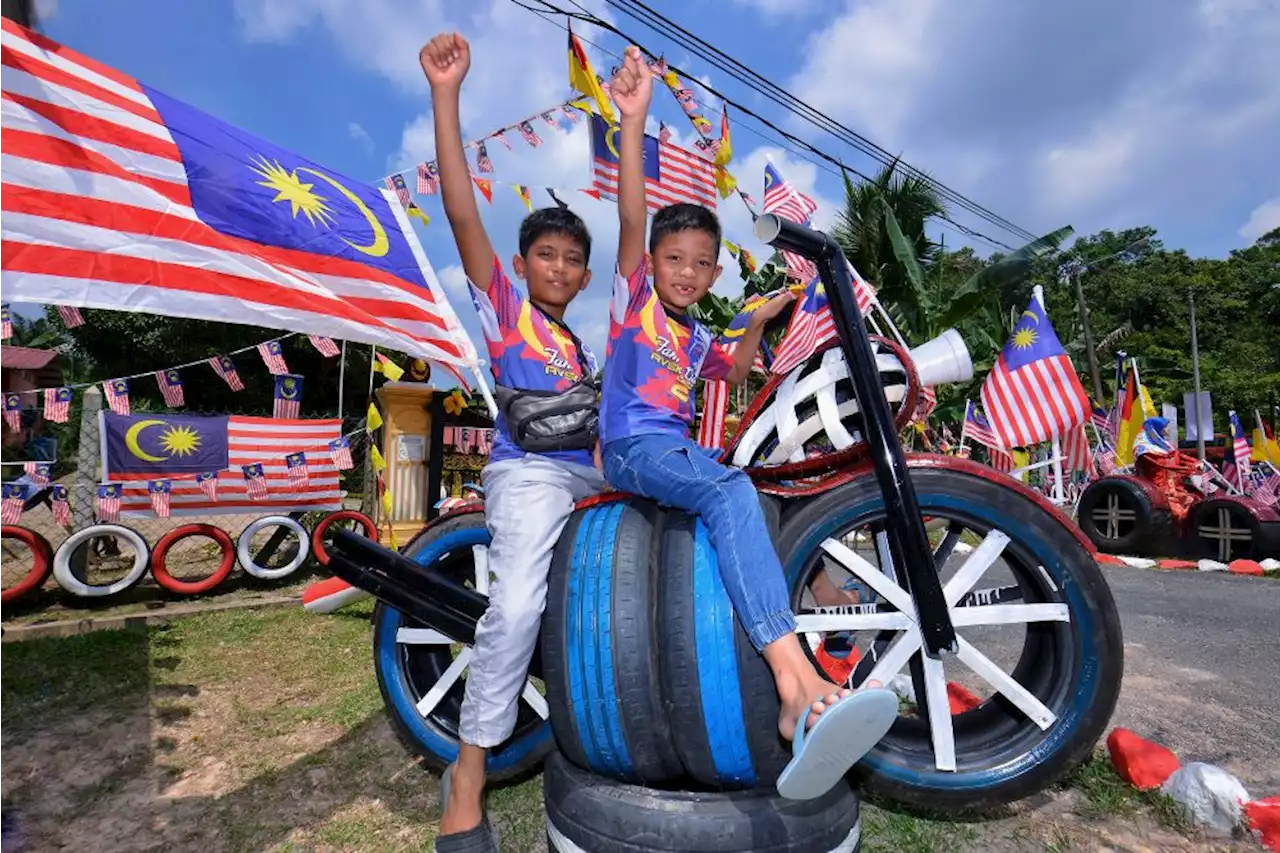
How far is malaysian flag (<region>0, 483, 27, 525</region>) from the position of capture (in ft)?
17.4

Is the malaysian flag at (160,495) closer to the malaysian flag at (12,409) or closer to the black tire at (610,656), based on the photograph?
the malaysian flag at (12,409)

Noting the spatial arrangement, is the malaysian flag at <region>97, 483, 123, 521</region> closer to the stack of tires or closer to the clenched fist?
the clenched fist

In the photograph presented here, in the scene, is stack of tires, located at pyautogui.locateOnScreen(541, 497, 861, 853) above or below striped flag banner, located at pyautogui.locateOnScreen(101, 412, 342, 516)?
below

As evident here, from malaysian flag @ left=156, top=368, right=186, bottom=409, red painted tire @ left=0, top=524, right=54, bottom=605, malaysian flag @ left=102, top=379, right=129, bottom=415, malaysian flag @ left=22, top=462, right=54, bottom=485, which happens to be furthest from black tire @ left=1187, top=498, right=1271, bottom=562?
malaysian flag @ left=22, top=462, right=54, bottom=485

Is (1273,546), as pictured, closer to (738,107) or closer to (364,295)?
(738,107)

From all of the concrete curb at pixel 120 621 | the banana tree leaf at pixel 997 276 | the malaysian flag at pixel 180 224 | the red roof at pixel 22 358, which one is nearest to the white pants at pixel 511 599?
the malaysian flag at pixel 180 224

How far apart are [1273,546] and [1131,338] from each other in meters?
32.0

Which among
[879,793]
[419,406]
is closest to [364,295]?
[879,793]

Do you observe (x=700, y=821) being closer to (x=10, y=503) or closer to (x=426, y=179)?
(x=10, y=503)

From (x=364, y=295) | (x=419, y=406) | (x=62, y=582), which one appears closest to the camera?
(x=364, y=295)

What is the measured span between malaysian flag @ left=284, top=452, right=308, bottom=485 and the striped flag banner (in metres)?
0.03

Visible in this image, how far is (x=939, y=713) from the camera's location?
1.89m

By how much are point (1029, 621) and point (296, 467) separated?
Result: 6.56m

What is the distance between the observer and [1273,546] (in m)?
8.05
